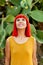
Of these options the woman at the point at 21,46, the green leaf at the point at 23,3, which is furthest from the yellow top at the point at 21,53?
the green leaf at the point at 23,3

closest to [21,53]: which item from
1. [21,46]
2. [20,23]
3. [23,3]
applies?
[21,46]

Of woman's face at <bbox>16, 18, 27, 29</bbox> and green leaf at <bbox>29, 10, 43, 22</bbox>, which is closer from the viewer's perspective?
woman's face at <bbox>16, 18, 27, 29</bbox>

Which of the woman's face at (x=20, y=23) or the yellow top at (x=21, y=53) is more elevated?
the woman's face at (x=20, y=23)

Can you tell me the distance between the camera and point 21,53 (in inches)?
47.9

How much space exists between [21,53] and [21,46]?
0.03m

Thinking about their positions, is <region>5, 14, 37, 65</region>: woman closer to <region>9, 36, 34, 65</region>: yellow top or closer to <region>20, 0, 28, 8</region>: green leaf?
<region>9, 36, 34, 65</region>: yellow top

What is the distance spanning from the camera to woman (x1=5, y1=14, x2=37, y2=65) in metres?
1.22

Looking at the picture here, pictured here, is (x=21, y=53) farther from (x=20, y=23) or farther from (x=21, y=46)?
(x=20, y=23)

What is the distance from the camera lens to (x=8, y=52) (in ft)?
4.09

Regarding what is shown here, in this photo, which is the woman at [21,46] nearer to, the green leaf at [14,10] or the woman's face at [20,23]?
the woman's face at [20,23]

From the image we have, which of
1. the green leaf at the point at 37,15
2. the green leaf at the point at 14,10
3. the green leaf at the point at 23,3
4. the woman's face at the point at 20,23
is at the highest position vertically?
the woman's face at the point at 20,23

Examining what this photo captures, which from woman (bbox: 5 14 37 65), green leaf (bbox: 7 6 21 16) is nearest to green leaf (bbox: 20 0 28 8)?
green leaf (bbox: 7 6 21 16)

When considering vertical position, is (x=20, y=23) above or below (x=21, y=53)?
above

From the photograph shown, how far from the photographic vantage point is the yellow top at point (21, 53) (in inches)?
47.9
